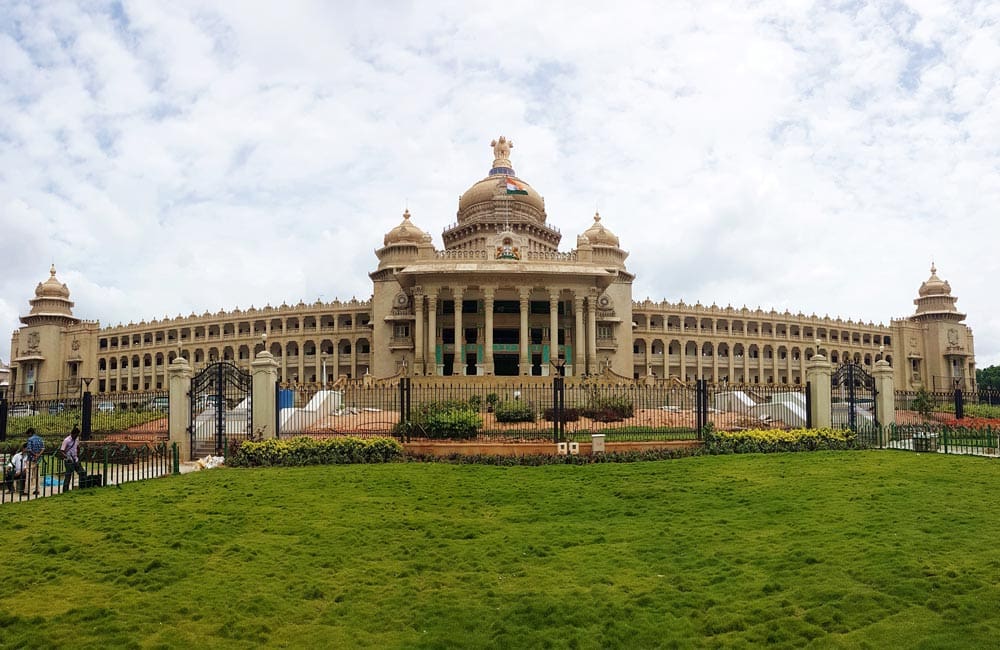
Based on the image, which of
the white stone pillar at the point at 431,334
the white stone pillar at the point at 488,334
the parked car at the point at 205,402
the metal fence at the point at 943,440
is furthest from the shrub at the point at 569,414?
the white stone pillar at the point at 431,334

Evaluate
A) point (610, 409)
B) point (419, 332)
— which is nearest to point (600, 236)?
point (419, 332)

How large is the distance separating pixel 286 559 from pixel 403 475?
6.06 meters

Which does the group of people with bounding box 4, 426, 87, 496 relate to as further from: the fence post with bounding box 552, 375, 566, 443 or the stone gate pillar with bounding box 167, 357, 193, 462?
the fence post with bounding box 552, 375, 566, 443

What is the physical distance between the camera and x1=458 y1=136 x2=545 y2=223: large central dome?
186ft

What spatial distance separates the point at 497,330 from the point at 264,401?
100 feet

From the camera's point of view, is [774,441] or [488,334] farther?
[488,334]

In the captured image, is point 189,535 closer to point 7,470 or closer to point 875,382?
point 7,470

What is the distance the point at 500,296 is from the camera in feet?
154

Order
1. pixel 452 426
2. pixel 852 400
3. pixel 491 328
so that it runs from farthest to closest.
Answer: pixel 491 328 → pixel 852 400 → pixel 452 426

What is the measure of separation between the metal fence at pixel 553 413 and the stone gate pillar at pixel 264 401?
738mm

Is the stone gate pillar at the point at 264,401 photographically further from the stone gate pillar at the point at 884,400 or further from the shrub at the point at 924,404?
the shrub at the point at 924,404

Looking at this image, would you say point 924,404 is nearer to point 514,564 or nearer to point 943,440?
point 943,440

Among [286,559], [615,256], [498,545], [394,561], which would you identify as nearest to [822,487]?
[498,545]

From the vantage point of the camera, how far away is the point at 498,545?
991cm
